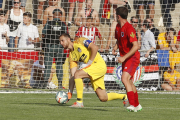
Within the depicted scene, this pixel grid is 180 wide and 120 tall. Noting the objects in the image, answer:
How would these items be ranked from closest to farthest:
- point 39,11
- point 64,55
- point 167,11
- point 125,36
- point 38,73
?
point 125,36
point 38,73
point 64,55
point 39,11
point 167,11

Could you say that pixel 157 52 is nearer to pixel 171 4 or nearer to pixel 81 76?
pixel 171 4

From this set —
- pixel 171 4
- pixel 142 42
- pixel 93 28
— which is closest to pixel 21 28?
pixel 93 28

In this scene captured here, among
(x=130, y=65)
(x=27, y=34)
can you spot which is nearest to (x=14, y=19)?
(x=27, y=34)

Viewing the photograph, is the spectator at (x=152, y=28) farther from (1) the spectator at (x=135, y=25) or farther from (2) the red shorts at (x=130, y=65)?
(2) the red shorts at (x=130, y=65)

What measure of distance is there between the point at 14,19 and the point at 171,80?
231 inches

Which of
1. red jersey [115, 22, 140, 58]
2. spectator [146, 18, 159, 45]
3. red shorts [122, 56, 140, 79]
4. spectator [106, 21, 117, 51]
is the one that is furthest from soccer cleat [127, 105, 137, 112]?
spectator [146, 18, 159, 45]

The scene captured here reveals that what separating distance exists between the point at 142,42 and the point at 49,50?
10.8 feet

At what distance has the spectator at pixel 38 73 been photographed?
13508 mm

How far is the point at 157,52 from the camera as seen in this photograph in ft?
44.9

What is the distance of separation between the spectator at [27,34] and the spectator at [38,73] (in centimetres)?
58

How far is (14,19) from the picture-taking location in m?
13.9

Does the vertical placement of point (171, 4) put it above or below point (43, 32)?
above

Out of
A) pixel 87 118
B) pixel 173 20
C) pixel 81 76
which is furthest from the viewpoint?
pixel 173 20

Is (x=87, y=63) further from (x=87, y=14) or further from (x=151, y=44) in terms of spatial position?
(x=87, y=14)
